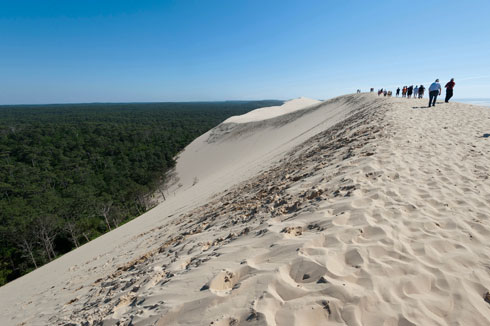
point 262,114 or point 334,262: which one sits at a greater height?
point 262,114

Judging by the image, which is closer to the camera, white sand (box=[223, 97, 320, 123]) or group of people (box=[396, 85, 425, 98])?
group of people (box=[396, 85, 425, 98])

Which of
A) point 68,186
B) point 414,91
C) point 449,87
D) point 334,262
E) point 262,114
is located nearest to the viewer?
point 334,262

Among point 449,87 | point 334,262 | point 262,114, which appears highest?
point 449,87

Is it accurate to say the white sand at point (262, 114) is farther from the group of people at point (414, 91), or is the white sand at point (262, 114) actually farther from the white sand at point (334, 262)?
the white sand at point (334, 262)

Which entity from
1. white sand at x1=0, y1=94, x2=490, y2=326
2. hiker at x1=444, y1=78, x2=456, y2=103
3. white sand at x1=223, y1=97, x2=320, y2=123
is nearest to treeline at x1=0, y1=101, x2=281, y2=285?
white sand at x1=223, y1=97, x2=320, y2=123

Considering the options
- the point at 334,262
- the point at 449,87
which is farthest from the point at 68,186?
the point at 449,87

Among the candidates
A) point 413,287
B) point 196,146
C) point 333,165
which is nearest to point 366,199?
point 413,287

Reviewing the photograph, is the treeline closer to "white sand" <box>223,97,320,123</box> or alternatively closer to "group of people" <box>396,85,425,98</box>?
"white sand" <box>223,97,320,123</box>

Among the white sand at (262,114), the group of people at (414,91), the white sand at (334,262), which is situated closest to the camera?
the white sand at (334,262)

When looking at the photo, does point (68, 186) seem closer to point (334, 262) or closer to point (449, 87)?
point (334, 262)

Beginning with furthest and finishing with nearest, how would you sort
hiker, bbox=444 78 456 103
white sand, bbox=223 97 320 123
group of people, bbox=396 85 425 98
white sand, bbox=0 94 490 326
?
white sand, bbox=223 97 320 123 < group of people, bbox=396 85 425 98 < hiker, bbox=444 78 456 103 < white sand, bbox=0 94 490 326

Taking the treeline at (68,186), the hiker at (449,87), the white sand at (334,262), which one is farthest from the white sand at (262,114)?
the white sand at (334,262)

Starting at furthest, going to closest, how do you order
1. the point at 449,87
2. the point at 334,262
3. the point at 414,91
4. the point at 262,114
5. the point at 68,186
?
the point at 262,114 < the point at 68,186 < the point at 414,91 < the point at 449,87 < the point at 334,262

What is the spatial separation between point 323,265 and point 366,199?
1599mm
